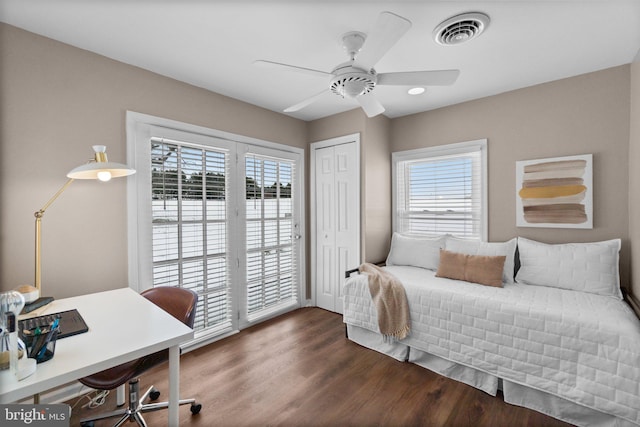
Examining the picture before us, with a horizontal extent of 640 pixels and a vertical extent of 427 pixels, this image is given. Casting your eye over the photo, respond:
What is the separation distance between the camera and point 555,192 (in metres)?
2.61

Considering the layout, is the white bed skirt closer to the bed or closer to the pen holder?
the bed

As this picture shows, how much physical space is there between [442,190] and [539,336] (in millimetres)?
1839

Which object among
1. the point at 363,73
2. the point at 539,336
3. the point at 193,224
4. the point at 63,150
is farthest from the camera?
the point at 193,224

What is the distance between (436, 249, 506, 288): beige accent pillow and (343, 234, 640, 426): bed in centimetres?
7

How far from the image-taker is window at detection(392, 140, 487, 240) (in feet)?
10.2

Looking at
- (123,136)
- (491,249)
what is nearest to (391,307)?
(491,249)

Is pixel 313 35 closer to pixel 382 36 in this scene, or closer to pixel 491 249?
pixel 382 36

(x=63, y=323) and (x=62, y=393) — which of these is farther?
(x=62, y=393)

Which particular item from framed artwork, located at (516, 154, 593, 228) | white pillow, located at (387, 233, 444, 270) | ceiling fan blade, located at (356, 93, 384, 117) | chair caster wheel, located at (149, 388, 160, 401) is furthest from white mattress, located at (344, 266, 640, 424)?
chair caster wheel, located at (149, 388, 160, 401)

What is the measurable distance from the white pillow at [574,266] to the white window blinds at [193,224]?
2.87 m

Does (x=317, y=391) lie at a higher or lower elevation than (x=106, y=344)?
lower

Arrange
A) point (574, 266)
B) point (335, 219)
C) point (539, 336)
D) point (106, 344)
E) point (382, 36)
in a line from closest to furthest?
point (106, 344) → point (382, 36) → point (539, 336) → point (574, 266) → point (335, 219)

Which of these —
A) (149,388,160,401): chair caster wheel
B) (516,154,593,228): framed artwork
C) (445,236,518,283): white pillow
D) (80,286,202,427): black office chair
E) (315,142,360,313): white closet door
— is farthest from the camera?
(315,142,360,313): white closet door

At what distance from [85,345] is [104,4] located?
1829 mm
